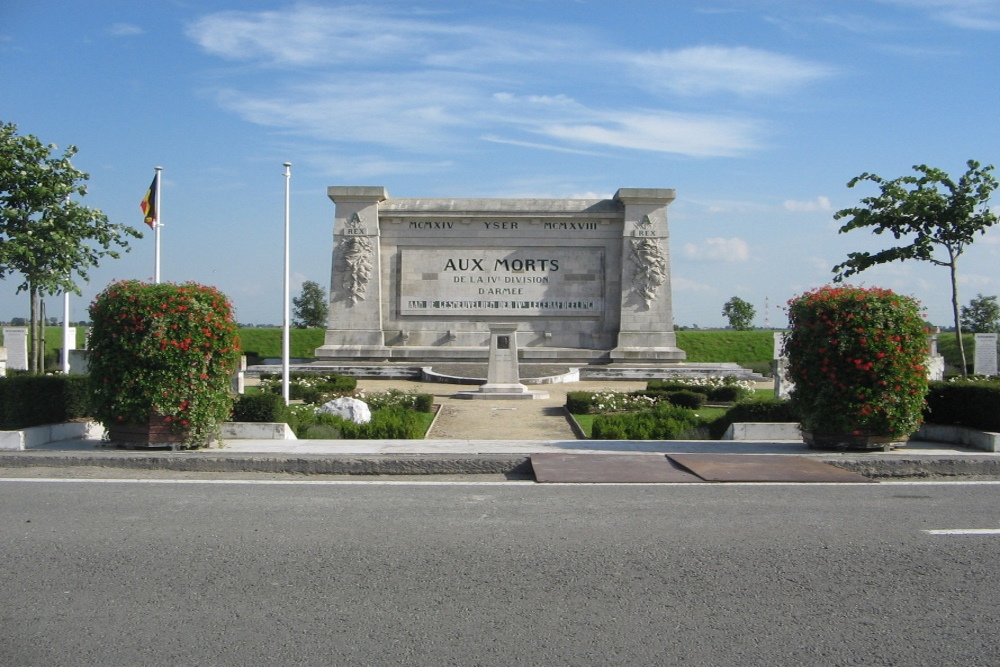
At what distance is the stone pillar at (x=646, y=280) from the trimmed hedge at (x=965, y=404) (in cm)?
1881

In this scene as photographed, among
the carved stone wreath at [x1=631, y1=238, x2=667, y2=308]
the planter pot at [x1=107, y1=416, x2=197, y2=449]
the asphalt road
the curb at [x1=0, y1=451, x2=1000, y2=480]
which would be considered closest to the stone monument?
the carved stone wreath at [x1=631, y1=238, x2=667, y2=308]

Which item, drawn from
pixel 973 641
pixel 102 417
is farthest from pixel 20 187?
pixel 973 641

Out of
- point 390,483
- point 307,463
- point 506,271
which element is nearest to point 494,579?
point 390,483

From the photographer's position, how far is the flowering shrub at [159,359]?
36.2 ft

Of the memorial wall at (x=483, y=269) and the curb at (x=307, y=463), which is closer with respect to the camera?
the curb at (x=307, y=463)

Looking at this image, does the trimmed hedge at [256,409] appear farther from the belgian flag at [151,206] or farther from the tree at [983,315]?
the tree at [983,315]

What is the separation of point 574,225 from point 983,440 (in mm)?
22434

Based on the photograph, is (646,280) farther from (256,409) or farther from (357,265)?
(256,409)

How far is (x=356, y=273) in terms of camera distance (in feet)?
108

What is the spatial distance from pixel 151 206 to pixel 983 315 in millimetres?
39308

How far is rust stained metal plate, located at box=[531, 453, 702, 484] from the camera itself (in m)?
9.59

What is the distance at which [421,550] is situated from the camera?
655 centimetres

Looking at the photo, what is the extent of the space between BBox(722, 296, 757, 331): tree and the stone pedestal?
138 ft

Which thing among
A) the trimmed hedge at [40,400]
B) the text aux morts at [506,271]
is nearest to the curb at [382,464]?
the trimmed hedge at [40,400]
